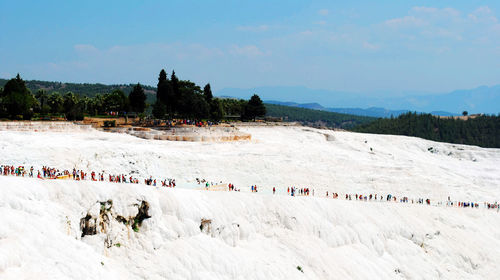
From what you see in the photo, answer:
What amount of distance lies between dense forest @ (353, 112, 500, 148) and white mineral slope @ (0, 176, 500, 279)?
104 meters

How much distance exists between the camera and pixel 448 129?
446 ft

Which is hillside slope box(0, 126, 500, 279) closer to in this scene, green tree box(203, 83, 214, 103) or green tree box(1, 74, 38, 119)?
green tree box(1, 74, 38, 119)

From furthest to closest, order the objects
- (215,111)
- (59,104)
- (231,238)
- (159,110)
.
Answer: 1. (215,111)
2. (59,104)
3. (159,110)
4. (231,238)

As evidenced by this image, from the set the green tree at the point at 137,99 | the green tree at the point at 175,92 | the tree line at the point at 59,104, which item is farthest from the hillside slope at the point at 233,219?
the green tree at the point at 175,92

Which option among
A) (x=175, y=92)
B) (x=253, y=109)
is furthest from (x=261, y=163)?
(x=253, y=109)

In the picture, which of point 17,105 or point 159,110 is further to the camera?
point 159,110

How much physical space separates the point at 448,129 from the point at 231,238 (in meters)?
129

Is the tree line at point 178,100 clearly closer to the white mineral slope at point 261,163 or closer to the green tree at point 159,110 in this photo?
the green tree at point 159,110

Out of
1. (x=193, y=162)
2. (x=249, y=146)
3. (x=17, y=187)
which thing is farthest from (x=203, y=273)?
(x=249, y=146)

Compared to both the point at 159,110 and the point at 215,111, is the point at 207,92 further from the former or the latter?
the point at 159,110

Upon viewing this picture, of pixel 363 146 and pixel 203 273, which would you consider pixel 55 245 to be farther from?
pixel 363 146

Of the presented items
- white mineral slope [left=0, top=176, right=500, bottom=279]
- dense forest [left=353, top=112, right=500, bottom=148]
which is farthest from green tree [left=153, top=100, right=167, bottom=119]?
dense forest [left=353, top=112, right=500, bottom=148]

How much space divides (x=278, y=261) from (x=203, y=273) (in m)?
4.60

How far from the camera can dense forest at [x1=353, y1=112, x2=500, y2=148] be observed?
129625 mm
